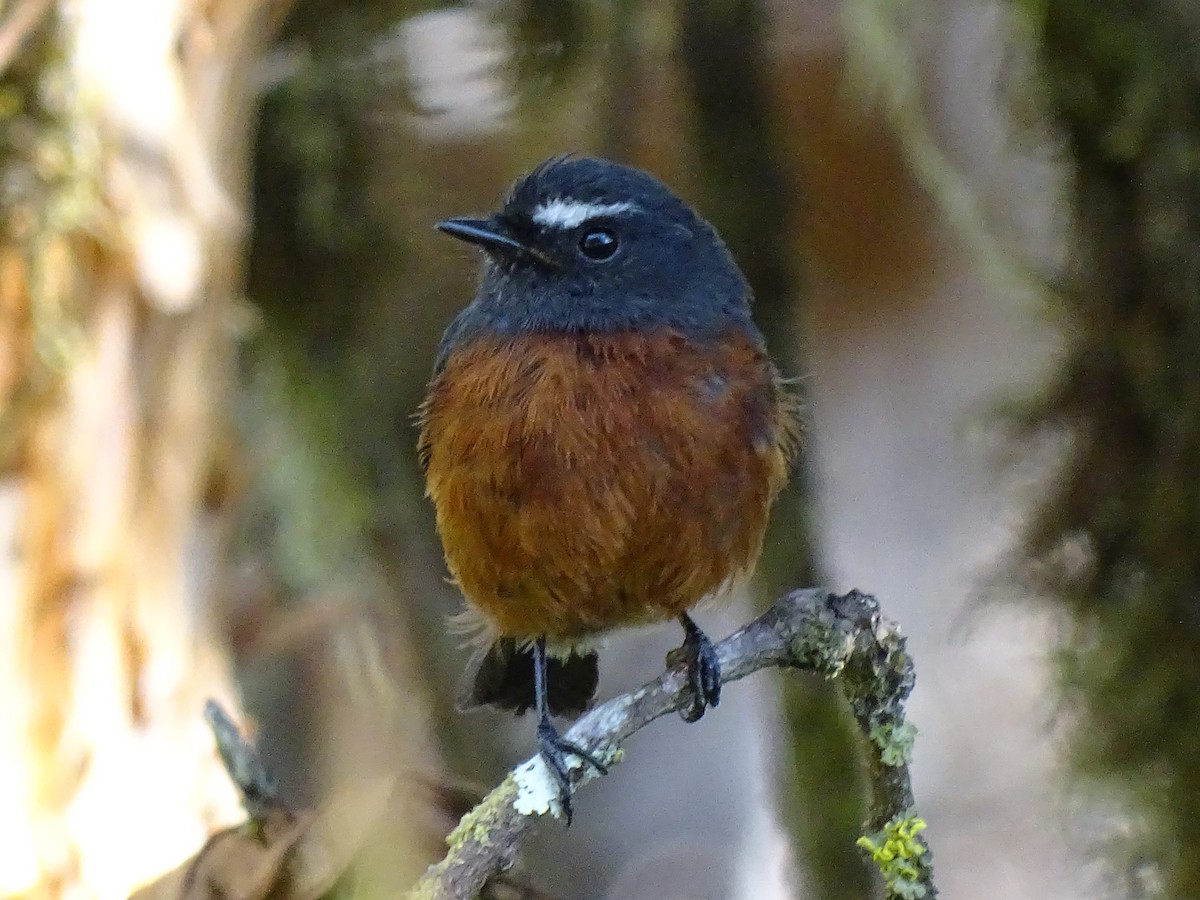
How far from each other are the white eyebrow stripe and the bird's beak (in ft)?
0.10

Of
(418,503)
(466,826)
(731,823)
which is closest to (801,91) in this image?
(418,503)

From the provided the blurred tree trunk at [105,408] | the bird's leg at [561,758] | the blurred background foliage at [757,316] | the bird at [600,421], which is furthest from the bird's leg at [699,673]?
the blurred tree trunk at [105,408]

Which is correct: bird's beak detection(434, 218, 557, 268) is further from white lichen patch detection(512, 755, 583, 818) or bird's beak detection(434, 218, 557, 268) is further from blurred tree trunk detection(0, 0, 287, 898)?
white lichen patch detection(512, 755, 583, 818)

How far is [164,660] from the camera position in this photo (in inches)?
42.3

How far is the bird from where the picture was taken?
35.7 inches

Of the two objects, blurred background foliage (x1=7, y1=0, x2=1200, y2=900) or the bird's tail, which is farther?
the bird's tail

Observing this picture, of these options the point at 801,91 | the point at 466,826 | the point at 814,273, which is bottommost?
the point at 466,826

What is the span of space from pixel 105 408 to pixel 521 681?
52cm

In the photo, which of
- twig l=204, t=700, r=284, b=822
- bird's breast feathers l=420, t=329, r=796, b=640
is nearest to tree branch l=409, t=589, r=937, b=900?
bird's breast feathers l=420, t=329, r=796, b=640

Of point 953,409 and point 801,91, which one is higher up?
point 801,91

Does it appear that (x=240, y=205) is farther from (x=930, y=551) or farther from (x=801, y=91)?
(x=930, y=551)

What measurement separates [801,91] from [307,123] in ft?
2.01

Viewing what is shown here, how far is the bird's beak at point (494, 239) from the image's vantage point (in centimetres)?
99

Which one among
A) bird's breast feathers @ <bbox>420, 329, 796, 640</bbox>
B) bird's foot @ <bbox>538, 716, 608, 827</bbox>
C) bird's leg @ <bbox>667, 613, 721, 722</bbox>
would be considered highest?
bird's breast feathers @ <bbox>420, 329, 796, 640</bbox>
